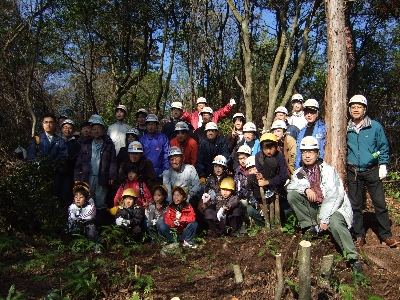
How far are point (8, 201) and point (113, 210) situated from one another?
168cm

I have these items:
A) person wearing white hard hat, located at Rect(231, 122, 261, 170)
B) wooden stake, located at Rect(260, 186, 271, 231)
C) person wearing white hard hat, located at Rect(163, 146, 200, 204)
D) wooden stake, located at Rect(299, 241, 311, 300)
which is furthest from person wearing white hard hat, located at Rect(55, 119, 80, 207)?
wooden stake, located at Rect(299, 241, 311, 300)

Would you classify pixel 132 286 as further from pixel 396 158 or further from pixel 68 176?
pixel 396 158

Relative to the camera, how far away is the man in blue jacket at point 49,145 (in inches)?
270

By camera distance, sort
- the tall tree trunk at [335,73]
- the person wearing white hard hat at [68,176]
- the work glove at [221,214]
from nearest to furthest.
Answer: the tall tree trunk at [335,73] < the work glove at [221,214] < the person wearing white hard hat at [68,176]

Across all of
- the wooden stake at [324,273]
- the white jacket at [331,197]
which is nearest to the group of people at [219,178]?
the white jacket at [331,197]

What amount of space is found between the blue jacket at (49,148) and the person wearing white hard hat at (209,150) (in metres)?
2.61

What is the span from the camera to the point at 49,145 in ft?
22.6

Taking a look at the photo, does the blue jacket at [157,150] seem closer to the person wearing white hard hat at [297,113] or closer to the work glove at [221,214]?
the work glove at [221,214]

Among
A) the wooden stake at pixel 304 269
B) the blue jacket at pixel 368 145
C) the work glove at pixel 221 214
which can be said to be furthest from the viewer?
the work glove at pixel 221 214

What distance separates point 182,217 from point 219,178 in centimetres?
109

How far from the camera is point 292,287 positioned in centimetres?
433

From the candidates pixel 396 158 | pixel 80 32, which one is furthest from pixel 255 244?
pixel 80 32

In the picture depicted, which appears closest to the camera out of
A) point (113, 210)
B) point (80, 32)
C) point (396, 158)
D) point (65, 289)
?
point (65, 289)

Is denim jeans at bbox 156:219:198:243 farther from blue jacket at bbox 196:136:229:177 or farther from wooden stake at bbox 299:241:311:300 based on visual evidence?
wooden stake at bbox 299:241:311:300
